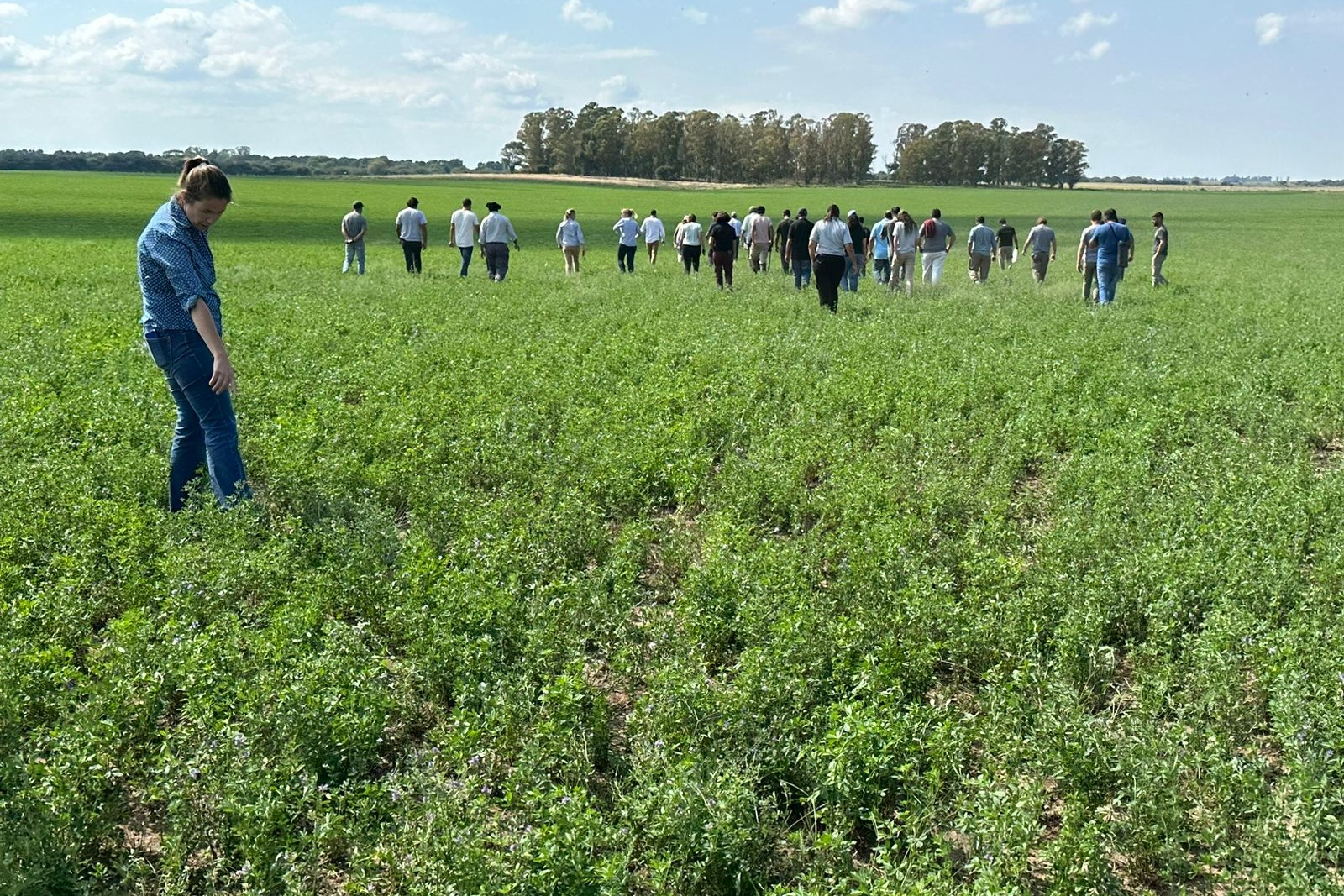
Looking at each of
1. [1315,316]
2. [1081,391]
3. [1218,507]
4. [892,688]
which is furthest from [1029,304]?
[892,688]

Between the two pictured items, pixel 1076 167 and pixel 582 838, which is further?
pixel 1076 167

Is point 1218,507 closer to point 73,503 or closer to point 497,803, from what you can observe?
point 497,803

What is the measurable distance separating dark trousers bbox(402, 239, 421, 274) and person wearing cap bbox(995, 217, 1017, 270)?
542 inches

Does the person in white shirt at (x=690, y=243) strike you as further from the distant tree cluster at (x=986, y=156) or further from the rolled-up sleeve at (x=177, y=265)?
the distant tree cluster at (x=986, y=156)

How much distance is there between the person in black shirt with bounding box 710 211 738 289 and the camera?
21.1 meters

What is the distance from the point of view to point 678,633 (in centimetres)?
552

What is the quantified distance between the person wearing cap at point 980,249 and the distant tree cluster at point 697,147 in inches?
5016

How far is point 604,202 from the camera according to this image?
255 feet

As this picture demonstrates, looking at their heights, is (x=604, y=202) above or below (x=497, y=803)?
above

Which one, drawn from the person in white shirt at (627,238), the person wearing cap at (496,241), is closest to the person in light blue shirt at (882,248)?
the person in white shirt at (627,238)

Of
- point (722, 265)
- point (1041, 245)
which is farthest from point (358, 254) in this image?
point (1041, 245)

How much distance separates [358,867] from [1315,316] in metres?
18.9

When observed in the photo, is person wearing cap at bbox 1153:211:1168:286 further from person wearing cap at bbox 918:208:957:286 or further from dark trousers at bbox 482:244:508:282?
dark trousers at bbox 482:244:508:282

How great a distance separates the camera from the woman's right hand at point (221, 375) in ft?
21.7
